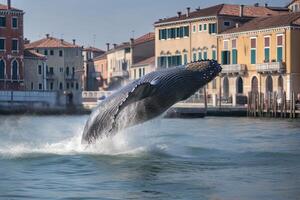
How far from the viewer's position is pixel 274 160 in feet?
68.0

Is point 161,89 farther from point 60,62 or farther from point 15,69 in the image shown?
point 60,62

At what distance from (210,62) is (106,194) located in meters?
2.99

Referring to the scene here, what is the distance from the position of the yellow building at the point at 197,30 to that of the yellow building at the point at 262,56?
1657 millimetres

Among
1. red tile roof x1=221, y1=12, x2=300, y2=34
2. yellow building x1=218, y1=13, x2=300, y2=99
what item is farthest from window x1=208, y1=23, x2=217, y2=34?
red tile roof x1=221, y1=12, x2=300, y2=34

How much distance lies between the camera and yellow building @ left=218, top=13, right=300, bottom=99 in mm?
66500

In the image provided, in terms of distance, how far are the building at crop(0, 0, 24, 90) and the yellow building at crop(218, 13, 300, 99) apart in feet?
68.1

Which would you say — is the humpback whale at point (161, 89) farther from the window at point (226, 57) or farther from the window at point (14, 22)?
the window at point (14, 22)

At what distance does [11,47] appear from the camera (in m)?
82.6

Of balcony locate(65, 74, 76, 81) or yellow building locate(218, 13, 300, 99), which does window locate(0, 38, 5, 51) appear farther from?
balcony locate(65, 74, 76, 81)

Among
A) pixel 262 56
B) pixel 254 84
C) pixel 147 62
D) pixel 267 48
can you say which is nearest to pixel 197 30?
pixel 254 84

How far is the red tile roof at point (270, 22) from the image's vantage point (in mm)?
66875

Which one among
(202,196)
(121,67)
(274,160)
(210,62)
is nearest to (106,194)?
(202,196)

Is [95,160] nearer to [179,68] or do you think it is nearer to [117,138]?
[117,138]

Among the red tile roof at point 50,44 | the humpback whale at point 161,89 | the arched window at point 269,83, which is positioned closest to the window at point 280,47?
the arched window at point 269,83
